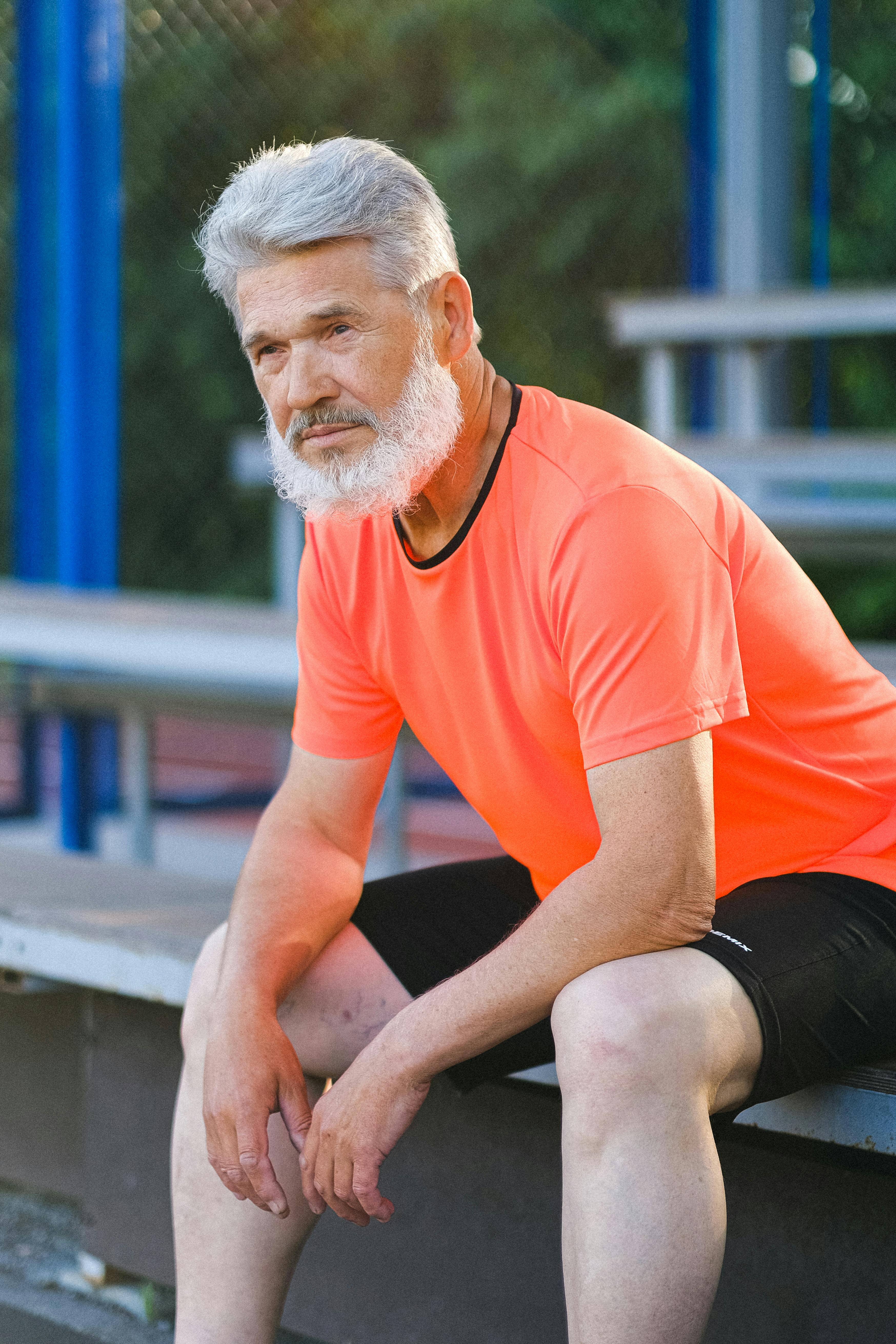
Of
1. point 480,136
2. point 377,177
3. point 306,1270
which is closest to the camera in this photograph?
point 377,177

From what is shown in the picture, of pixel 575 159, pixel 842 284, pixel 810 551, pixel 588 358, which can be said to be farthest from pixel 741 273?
pixel 575 159

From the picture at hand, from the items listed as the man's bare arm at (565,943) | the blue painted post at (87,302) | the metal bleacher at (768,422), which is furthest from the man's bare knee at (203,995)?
the blue painted post at (87,302)

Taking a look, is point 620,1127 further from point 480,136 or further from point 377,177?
point 480,136

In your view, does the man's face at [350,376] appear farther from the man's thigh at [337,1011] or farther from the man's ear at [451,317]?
the man's thigh at [337,1011]

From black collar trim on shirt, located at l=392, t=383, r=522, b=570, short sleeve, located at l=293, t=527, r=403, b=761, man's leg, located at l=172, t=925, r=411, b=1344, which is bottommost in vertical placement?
man's leg, located at l=172, t=925, r=411, b=1344

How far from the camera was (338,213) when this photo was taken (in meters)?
1.22

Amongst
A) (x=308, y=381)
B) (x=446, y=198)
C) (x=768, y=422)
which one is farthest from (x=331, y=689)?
(x=446, y=198)

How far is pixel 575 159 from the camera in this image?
8188 mm

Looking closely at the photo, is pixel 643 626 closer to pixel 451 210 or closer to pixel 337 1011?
pixel 337 1011

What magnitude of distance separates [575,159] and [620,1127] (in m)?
7.74

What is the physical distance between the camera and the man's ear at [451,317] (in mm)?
1287

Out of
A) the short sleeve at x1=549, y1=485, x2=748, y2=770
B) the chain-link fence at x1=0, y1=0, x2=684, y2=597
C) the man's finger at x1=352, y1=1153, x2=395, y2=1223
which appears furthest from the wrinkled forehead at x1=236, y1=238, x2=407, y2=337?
the chain-link fence at x1=0, y1=0, x2=684, y2=597

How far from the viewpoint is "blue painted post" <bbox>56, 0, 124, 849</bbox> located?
3.24m

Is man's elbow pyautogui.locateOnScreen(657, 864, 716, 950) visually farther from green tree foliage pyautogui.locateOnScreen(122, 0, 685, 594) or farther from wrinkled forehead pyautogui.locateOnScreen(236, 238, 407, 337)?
green tree foliage pyautogui.locateOnScreen(122, 0, 685, 594)
